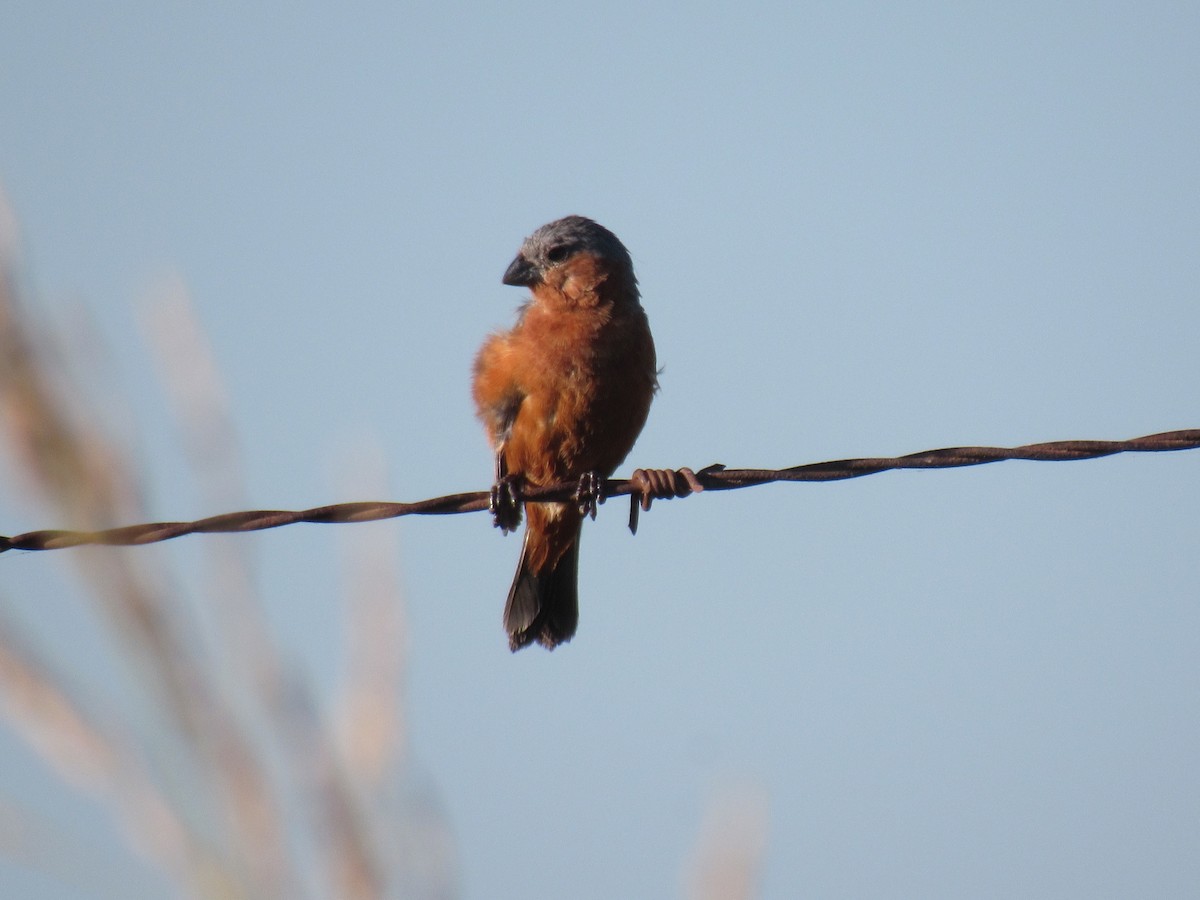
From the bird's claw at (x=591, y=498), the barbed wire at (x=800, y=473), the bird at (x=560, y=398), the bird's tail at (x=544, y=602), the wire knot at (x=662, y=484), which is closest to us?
the barbed wire at (x=800, y=473)

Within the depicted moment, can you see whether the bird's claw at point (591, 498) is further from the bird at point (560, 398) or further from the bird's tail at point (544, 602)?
the bird's tail at point (544, 602)

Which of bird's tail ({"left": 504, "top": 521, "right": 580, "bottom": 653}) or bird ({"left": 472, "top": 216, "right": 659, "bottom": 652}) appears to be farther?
bird's tail ({"left": 504, "top": 521, "right": 580, "bottom": 653})

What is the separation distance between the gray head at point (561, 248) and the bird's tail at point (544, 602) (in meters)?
1.31

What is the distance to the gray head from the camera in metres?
6.62

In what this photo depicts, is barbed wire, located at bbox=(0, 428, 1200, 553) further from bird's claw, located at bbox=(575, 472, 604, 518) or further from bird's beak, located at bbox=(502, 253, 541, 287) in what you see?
bird's beak, located at bbox=(502, 253, 541, 287)

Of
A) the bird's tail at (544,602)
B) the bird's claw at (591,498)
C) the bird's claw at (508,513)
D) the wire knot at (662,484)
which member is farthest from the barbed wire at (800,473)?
the bird's tail at (544,602)

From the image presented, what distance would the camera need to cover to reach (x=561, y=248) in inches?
263

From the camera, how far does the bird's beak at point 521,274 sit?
6605mm

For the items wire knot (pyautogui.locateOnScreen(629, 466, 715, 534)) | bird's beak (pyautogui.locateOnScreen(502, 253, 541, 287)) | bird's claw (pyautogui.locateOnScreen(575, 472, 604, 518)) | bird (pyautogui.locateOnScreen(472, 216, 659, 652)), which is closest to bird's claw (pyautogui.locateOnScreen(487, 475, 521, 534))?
bird (pyautogui.locateOnScreen(472, 216, 659, 652))

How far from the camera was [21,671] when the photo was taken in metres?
0.98

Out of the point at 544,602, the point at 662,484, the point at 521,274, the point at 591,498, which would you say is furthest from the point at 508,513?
the point at 662,484

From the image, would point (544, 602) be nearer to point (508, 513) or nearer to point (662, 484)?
point (508, 513)

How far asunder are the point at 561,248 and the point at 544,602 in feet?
5.88

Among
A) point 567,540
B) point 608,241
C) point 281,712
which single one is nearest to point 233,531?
point 281,712
